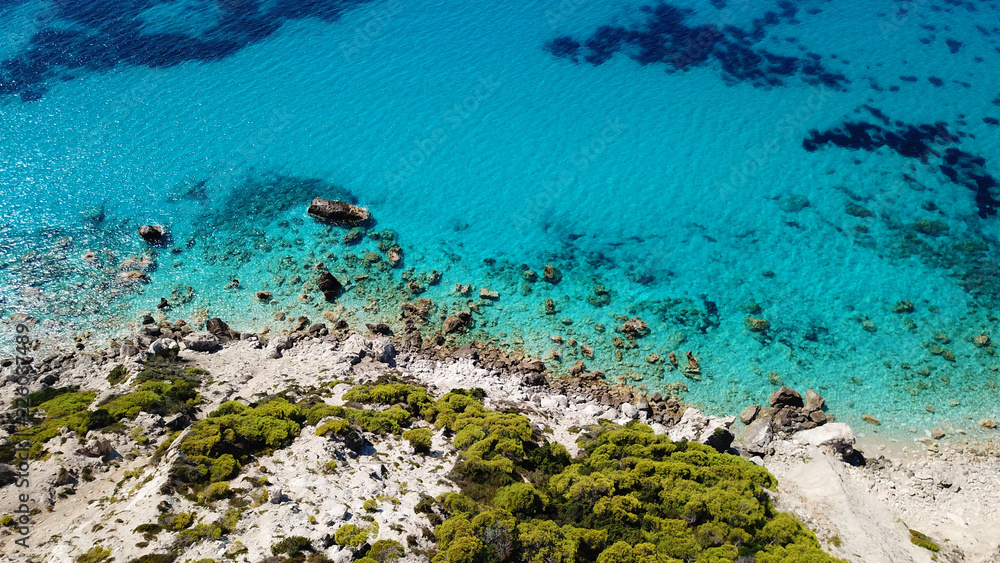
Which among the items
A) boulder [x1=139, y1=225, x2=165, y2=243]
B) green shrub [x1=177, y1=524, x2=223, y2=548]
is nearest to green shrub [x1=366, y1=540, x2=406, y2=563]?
green shrub [x1=177, y1=524, x2=223, y2=548]

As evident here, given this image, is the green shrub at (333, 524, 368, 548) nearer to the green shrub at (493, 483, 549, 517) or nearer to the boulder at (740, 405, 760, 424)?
the green shrub at (493, 483, 549, 517)

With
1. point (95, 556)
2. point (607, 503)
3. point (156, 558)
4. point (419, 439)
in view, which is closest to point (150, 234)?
point (419, 439)

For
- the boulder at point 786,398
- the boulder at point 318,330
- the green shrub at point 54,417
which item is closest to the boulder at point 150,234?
the green shrub at point 54,417

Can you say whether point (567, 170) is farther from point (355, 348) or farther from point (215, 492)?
point (215, 492)

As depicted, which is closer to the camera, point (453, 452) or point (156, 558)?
point (156, 558)

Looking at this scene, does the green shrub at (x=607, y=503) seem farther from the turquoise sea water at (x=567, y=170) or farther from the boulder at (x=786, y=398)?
the turquoise sea water at (x=567, y=170)
